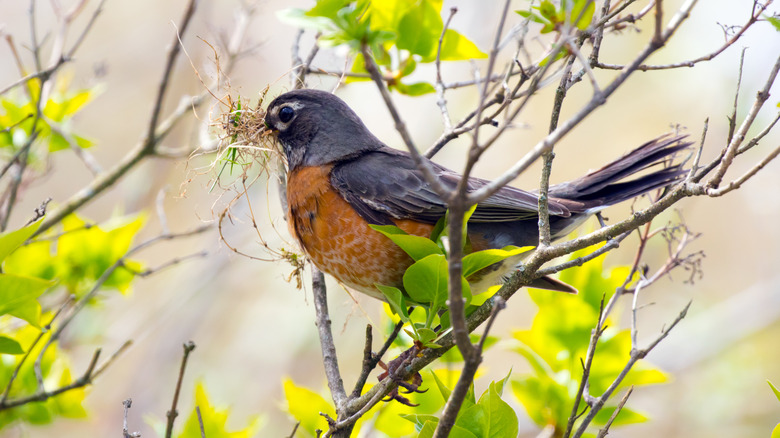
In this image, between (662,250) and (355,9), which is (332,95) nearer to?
(355,9)

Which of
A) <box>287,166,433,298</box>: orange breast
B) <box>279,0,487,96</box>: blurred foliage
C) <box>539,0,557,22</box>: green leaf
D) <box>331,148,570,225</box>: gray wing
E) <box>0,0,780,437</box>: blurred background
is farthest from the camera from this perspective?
<box>0,0,780,437</box>: blurred background

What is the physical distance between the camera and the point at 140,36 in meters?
6.62

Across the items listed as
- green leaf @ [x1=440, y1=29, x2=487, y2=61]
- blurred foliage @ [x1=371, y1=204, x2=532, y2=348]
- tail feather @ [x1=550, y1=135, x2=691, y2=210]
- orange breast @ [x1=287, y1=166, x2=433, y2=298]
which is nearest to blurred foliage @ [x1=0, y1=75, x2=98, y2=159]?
orange breast @ [x1=287, y1=166, x2=433, y2=298]

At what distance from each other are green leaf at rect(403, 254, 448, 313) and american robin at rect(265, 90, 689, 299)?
1.83 ft

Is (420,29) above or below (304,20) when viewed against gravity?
above

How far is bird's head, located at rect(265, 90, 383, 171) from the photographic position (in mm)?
2844

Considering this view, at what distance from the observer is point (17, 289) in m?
1.79

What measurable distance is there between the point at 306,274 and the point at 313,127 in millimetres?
3025

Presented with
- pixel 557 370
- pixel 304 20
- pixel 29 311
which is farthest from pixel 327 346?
pixel 304 20

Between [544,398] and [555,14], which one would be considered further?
[544,398]

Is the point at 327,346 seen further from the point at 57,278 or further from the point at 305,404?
the point at 57,278

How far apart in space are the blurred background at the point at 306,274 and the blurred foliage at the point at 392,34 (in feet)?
8.30

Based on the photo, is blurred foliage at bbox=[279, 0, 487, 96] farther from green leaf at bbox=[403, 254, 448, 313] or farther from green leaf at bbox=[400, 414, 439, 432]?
green leaf at bbox=[400, 414, 439, 432]

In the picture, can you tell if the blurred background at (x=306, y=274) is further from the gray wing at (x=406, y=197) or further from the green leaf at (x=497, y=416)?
the green leaf at (x=497, y=416)
